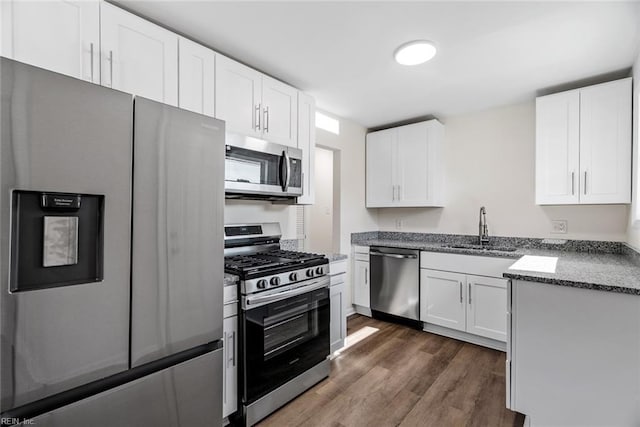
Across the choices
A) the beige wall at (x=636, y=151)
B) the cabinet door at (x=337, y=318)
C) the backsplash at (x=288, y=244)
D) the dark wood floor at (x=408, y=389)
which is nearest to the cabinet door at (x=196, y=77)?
the backsplash at (x=288, y=244)

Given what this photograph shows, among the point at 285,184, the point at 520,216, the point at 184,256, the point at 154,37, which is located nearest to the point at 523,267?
the point at 520,216

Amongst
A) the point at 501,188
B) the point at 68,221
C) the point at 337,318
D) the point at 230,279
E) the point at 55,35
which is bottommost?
the point at 337,318

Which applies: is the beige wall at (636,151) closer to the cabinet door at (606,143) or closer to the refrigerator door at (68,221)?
the cabinet door at (606,143)

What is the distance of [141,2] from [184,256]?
1438mm

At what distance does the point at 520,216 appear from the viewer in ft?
10.3

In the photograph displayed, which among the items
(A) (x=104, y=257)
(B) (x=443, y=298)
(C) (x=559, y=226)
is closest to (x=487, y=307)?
(B) (x=443, y=298)

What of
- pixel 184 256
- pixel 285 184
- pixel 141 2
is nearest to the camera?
pixel 184 256

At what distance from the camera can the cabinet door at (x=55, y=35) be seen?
4.25 feet

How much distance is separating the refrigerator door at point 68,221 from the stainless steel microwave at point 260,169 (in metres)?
0.87

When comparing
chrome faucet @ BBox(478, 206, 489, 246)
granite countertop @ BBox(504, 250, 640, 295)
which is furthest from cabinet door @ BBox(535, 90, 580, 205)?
granite countertop @ BBox(504, 250, 640, 295)

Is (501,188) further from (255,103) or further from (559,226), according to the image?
(255,103)

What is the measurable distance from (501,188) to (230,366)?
10.2ft

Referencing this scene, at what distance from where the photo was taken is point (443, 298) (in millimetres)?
3090

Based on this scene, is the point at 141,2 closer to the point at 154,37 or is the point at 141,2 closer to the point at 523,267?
the point at 154,37
